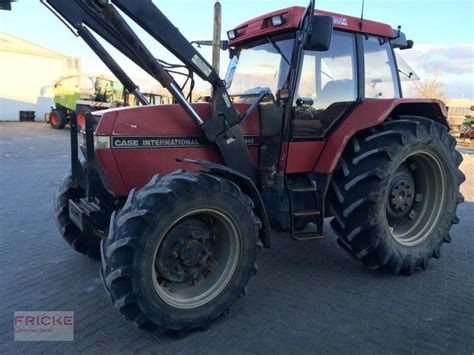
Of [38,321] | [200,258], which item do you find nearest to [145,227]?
[200,258]

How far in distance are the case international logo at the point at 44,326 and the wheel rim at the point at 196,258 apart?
2.55ft

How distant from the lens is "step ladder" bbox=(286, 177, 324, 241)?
3971 millimetres

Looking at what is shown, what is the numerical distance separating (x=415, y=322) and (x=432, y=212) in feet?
5.44

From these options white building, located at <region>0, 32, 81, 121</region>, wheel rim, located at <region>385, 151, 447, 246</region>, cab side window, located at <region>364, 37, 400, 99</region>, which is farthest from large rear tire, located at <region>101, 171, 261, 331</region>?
white building, located at <region>0, 32, 81, 121</region>

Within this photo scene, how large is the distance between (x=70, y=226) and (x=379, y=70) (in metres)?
3.71

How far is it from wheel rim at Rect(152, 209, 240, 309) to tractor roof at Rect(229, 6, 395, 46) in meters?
1.94

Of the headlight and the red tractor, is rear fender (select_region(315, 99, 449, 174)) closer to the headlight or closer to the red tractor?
the red tractor

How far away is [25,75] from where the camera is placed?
30734mm

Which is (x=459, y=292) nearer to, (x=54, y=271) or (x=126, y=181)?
(x=126, y=181)

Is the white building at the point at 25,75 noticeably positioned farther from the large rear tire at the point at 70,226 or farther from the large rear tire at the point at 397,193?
the large rear tire at the point at 397,193

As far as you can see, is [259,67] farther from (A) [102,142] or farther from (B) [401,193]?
(B) [401,193]

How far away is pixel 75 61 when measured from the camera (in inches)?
1316

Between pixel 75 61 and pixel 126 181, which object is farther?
pixel 75 61

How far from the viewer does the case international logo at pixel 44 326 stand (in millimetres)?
3062
